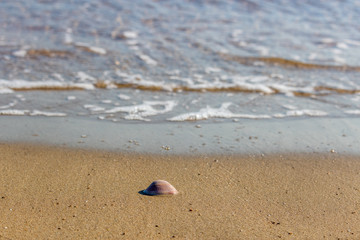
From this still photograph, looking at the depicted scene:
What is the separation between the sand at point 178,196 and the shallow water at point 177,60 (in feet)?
3.29

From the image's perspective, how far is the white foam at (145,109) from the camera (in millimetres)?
4398

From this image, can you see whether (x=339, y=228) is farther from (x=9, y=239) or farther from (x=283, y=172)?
(x=9, y=239)

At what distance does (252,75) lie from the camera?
5926mm

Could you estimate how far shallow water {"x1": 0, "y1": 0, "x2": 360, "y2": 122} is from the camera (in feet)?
15.5

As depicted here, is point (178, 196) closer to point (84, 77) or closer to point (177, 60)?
point (84, 77)

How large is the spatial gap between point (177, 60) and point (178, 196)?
3723 mm

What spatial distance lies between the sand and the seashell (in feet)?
0.12

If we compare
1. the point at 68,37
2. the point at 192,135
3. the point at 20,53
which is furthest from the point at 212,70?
the point at 20,53

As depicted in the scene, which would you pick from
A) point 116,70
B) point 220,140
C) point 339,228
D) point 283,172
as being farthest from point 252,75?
point 339,228

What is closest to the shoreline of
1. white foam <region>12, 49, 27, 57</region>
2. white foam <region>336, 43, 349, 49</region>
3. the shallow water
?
the shallow water

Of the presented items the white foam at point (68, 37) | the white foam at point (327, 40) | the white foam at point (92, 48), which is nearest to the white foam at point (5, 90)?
the white foam at point (92, 48)

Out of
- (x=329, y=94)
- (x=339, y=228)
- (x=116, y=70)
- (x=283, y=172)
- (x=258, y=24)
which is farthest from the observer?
(x=258, y=24)

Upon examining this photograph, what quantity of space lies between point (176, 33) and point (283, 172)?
4.93 m

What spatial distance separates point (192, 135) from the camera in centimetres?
398
